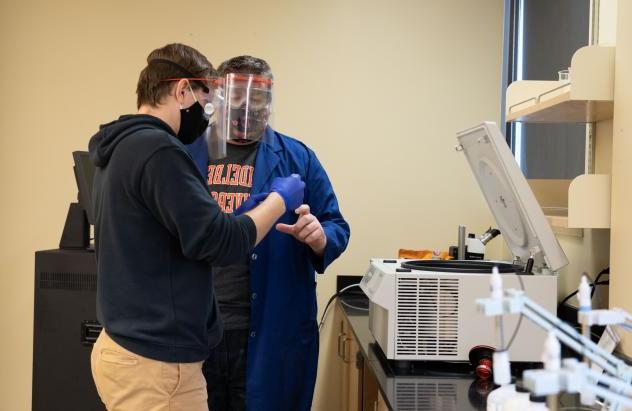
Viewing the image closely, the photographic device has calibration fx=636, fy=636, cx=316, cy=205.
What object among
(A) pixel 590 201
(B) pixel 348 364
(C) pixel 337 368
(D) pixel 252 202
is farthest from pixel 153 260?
(C) pixel 337 368

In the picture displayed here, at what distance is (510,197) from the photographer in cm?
168

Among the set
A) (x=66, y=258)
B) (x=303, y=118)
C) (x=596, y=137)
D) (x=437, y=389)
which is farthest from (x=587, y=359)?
(x=303, y=118)

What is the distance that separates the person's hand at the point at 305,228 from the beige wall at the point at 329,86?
3.88 ft

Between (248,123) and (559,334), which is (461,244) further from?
(559,334)

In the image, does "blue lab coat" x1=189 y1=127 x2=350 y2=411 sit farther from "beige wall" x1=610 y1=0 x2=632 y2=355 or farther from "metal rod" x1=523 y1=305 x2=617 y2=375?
"metal rod" x1=523 y1=305 x2=617 y2=375

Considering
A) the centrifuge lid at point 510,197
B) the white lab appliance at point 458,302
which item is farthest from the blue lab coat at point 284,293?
the centrifuge lid at point 510,197

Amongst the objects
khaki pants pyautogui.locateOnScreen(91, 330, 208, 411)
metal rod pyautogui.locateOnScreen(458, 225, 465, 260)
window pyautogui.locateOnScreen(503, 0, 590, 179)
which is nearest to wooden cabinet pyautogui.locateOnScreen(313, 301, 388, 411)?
metal rod pyautogui.locateOnScreen(458, 225, 465, 260)

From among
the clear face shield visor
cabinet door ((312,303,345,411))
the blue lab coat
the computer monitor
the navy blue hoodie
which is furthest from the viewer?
cabinet door ((312,303,345,411))

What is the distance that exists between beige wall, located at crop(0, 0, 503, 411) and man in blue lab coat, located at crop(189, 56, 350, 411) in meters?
1.01

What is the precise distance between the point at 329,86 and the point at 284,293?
4.52 feet

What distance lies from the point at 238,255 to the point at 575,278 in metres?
1.28

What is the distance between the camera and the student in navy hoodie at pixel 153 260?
1228 mm

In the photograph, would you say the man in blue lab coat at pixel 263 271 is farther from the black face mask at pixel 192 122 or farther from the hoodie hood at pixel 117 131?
the hoodie hood at pixel 117 131

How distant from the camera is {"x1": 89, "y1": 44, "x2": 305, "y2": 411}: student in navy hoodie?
1.23 meters
